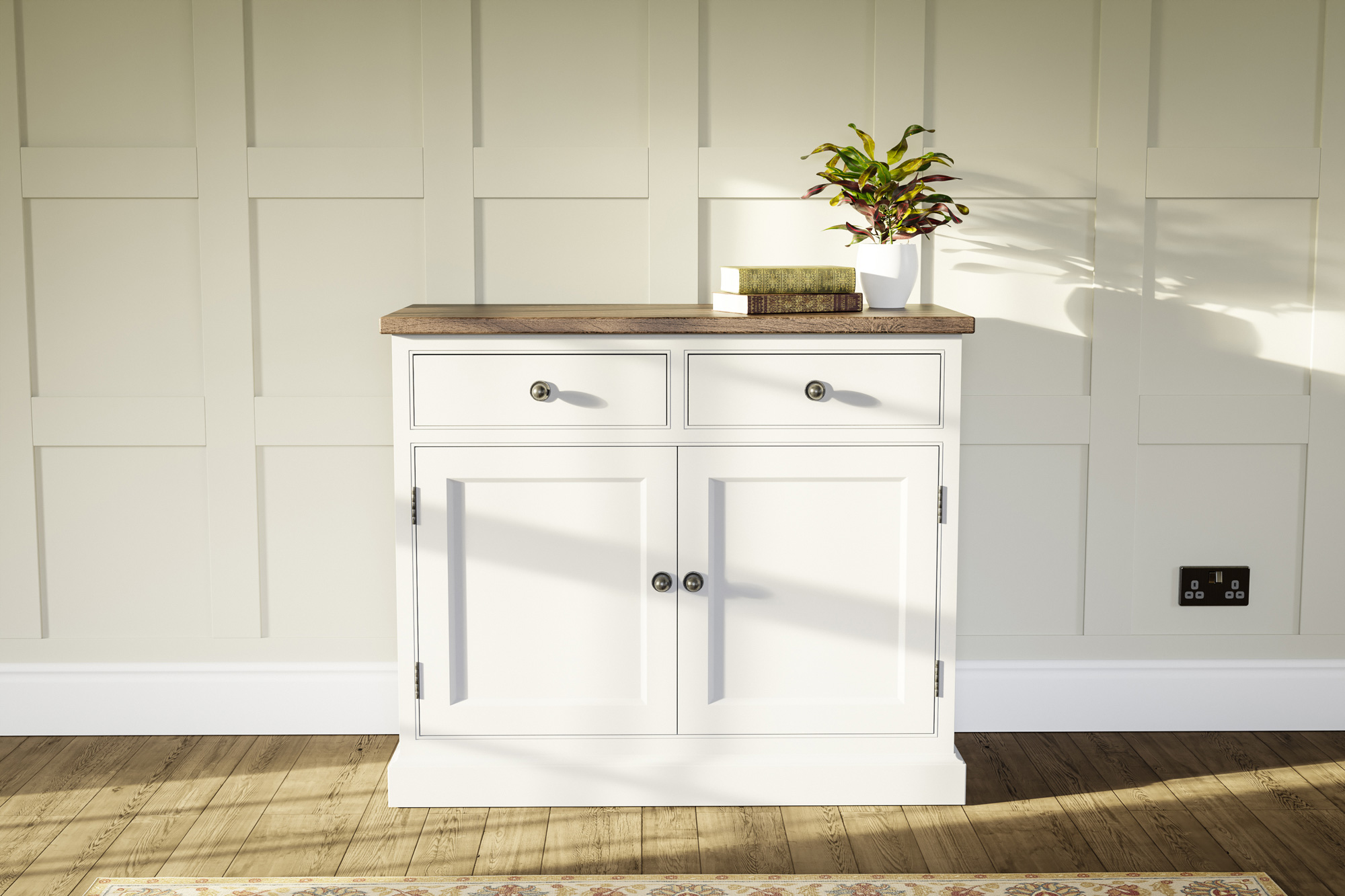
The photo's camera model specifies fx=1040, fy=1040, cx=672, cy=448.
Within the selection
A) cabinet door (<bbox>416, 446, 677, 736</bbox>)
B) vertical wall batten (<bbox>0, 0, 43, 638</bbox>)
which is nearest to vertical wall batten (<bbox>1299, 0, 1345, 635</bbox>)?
cabinet door (<bbox>416, 446, 677, 736</bbox>)

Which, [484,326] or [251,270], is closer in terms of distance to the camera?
[484,326]

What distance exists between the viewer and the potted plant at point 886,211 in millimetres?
2062

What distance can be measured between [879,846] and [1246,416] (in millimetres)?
1327

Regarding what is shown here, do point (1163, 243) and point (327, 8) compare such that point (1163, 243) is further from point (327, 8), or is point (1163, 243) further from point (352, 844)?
point (352, 844)

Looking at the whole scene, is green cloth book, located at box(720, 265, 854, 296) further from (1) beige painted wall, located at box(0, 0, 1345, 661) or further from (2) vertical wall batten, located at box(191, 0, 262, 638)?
(2) vertical wall batten, located at box(191, 0, 262, 638)

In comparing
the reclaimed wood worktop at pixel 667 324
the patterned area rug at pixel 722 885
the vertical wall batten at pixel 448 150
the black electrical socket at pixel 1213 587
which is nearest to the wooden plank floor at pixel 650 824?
the patterned area rug at pixel 722 885

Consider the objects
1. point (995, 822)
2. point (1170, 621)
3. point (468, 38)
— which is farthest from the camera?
point (1170, 621)

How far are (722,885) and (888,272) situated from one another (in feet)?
3.87

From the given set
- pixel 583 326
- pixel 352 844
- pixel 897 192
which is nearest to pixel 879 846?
pixel 352 844

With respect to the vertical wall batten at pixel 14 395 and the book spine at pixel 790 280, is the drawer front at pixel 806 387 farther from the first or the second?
the vertical wall batten at pixel 14 395

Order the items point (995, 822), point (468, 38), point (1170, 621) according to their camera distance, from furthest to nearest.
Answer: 1. point (1170, 621)
2. point (468, 38)
3. point (995, 822)

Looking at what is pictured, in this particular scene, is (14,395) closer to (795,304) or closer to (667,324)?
(667,324)

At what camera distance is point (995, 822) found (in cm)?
199

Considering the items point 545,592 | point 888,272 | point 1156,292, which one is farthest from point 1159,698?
point 545,592
